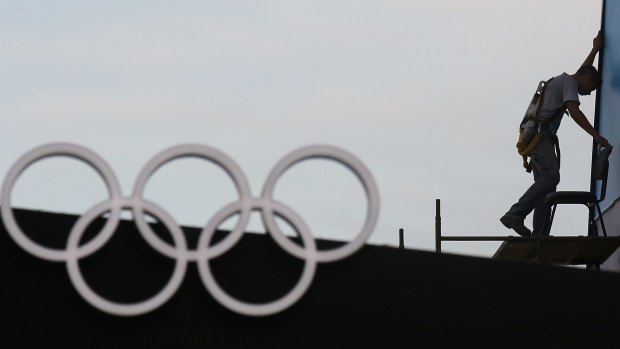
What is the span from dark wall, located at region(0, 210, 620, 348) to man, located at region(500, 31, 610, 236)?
494cm

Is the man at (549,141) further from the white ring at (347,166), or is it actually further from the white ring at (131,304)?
the white ring at (131,304)

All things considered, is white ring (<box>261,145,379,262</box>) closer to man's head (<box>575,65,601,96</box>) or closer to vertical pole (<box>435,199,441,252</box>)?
man's head (<box>575,65,601,96</box>)

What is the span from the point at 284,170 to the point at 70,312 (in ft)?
3.59

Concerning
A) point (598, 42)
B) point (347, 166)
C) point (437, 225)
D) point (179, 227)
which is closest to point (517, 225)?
point (437, 225)

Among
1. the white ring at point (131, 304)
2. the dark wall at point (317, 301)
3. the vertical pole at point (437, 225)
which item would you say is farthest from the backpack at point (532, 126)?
the white ring at point (131, 304)

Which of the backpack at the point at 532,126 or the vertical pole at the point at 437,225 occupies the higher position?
the backpack at the point at 532,126

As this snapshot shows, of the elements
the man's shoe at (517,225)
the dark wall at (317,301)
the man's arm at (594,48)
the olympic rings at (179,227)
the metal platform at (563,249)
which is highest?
the man's arm at (594,48)

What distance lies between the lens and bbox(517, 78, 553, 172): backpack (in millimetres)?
10430

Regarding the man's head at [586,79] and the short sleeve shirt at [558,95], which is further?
the man's head at [586,79]

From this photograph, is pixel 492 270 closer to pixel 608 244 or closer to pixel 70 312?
pixel 70 312

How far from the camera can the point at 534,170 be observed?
10.7m

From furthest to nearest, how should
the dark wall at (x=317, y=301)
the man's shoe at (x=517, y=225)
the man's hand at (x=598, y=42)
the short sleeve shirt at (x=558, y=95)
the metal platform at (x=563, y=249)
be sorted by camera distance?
the man's hand at (x=598, y=42)
the man's shoe at (x=517, y=225)
the metal platform at (x=563, y=249)
the short sleeve shirt at (x=558, y=95)
the dark wall at (x=317, y=301)

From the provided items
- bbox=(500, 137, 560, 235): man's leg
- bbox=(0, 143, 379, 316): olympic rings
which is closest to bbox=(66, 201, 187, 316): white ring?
bbox=(0, 143, 379, 316): olympic rings

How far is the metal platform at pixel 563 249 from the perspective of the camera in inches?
410
